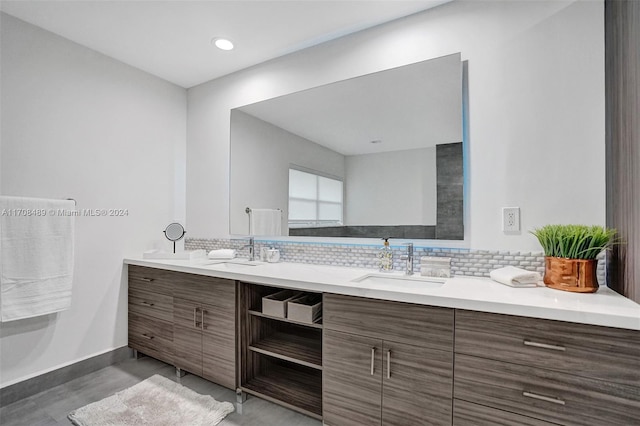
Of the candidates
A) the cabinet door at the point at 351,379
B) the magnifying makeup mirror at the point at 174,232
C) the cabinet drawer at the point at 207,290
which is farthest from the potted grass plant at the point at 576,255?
the magnifying makeup mirror at the point at 174,232

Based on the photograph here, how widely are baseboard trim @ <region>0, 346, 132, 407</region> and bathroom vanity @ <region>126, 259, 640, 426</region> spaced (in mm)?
772

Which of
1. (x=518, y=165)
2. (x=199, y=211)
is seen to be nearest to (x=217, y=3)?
(x=199, y=211)

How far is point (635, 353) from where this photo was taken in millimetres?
976

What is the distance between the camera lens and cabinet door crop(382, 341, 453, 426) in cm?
125

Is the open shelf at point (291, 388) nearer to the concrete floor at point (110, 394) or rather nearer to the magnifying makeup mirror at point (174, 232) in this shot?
the concrete floor at point (110, 394)

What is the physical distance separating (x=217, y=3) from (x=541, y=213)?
2128 millimetres

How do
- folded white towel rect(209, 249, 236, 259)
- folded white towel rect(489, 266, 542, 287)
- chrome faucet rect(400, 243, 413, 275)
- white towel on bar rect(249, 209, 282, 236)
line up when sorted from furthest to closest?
1. folded white towel rect(209, 249, 236, 259)
2. white towel on bar rect(249, 209, 282, 236)
3. chrome faucet rect(400, 243, 413, 275)
4. folded white towel rect(489, 266, 542, 287)

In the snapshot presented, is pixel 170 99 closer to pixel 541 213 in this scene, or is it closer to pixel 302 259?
pixel 302 259

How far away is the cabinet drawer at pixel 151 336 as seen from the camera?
7.25ft

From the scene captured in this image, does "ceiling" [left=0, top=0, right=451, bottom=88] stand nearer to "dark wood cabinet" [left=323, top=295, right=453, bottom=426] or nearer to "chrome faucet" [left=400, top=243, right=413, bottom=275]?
"chrome faucet" [left=400, top=243, right=413, bottom=275]

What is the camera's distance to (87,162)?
89.8 inches

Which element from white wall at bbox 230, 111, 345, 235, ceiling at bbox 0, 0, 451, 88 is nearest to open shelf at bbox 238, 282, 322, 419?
white wall at bbox 230, 111, 345, 235

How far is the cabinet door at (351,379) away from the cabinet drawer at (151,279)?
128 cm
